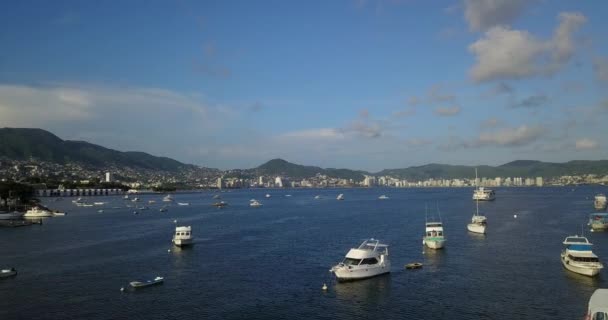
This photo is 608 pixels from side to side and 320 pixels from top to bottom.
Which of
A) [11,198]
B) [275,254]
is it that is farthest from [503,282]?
[11,198]

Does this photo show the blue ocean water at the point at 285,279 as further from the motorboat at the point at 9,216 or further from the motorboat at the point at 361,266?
the motorboat at the point at 9,216

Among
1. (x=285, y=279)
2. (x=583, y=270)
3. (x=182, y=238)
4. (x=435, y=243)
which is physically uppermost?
(x=182, y=238)

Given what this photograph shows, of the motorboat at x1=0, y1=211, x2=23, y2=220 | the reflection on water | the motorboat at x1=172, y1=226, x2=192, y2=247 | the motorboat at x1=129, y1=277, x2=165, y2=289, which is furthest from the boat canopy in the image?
the motorboat at x1=0, y1=211, x2=23, y2=220

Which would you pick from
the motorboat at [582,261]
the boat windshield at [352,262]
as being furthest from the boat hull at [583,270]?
the boat windshield at [352,262]

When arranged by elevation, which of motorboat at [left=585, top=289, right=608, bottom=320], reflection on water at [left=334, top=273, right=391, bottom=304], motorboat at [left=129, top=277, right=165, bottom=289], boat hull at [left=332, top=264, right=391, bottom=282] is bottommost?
reflection on water at [left=334, top=273, right=391, bottom=304]

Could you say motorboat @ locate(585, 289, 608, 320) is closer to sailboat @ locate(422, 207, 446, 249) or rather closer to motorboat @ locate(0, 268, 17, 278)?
sailboat @ locate(422, 207, 446, 249)

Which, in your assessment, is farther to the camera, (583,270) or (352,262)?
(352,262)

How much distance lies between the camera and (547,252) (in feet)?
169

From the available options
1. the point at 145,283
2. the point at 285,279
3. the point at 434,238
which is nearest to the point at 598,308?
the point at 285,279

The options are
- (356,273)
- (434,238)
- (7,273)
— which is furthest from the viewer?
(434,238)

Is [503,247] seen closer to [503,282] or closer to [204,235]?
[503,282]

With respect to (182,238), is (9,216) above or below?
above

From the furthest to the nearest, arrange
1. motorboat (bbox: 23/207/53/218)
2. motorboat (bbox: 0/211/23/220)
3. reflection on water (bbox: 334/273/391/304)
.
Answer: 1. motorboat (bbox: 23/207/53/218)
2. motorboat (bbox: 0/211/23/220)
3. reflection on water (bbox: 334/273/391/304)

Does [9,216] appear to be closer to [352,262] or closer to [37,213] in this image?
[37,213]
